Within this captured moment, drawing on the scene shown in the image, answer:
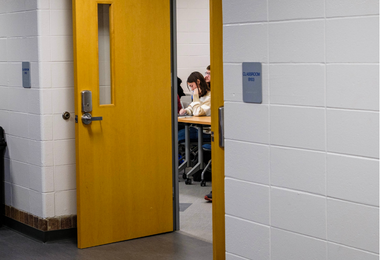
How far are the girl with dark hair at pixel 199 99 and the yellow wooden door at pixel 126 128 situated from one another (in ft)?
6.13

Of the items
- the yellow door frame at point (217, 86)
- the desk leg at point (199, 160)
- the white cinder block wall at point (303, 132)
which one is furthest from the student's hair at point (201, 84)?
the white cinder block wall at point (303, 132)

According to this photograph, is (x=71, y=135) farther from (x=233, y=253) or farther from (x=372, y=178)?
(x=372, y=178)

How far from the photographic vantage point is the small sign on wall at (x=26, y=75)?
3.62 meters

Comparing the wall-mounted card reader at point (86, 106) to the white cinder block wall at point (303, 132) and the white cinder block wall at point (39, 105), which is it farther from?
the white cinder block wall at point (303, 132)

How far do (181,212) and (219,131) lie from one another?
1.89m

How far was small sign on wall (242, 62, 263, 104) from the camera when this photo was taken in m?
2.17

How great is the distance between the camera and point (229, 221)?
2.38 m

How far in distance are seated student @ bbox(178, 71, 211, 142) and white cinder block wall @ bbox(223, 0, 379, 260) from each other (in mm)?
3295

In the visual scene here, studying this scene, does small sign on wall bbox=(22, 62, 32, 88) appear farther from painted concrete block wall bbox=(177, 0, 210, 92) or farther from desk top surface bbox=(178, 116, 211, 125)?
painted concrete block wall bbox=(177, 0, 210, 92)

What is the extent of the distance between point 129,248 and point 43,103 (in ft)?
3.99

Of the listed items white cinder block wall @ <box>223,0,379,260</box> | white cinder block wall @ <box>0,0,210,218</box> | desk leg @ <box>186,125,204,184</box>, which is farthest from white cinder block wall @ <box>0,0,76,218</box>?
desk leg @ <box>186,125,204,184</box>

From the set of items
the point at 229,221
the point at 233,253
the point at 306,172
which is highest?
the point at 306,172

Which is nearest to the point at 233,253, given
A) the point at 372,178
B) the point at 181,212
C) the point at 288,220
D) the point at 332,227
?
the point at 288,220

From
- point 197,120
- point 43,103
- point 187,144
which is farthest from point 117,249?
point 187,144
